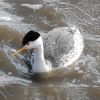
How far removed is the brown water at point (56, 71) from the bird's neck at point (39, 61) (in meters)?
0.15

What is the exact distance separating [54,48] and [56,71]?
21.3 inches

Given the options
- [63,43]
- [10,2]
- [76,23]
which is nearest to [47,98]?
[63,43]

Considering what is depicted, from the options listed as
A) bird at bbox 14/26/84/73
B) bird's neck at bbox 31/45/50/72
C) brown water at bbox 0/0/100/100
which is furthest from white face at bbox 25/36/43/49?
brown water at bbox 0/0/100/100

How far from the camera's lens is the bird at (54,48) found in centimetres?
897

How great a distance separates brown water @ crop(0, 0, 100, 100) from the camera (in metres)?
8.97

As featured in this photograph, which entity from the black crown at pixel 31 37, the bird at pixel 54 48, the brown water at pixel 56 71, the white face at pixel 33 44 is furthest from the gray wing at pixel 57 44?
the black crown at pixel 31 37

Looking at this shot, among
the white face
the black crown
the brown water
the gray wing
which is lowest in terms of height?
the brown water

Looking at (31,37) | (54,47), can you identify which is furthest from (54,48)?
(31,37)

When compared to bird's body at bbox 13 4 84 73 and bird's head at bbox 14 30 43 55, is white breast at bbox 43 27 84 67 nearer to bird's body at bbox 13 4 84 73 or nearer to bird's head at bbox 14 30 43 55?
bird's body at bbox 13 4 84 73

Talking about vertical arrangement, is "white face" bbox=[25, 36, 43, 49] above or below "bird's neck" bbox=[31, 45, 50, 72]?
above

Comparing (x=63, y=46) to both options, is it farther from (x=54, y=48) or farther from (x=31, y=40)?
(x=31, y=40)

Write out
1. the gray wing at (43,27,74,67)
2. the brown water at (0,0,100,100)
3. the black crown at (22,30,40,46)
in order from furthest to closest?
the gray wing at (43,27,74,67) → the brown water at (0,0,100,100) → the black crown at (22,30,40,46)

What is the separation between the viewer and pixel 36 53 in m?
9.23

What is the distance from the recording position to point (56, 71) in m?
9.66
